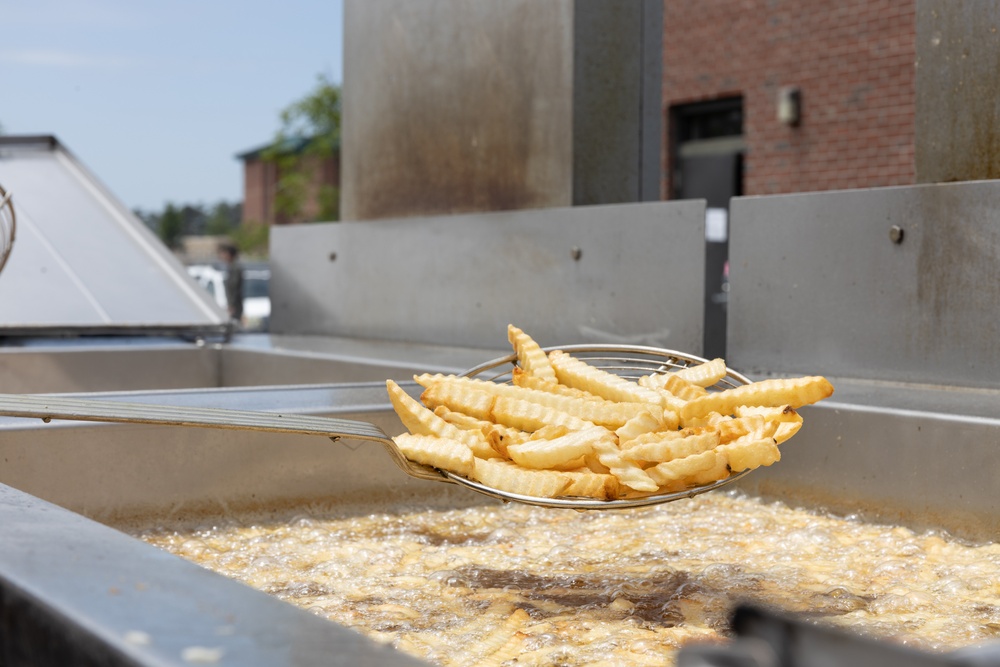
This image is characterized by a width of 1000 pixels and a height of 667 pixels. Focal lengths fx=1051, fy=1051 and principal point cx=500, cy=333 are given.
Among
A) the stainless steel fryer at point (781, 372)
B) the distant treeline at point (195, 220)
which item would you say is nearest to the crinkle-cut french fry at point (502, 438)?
the stainless steel fryer at point (781, 372)

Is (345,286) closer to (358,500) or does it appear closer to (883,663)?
(358,500)

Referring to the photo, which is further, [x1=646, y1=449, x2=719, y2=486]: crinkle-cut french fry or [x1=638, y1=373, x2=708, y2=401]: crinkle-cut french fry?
[x1=638, y1=373, x2=708, y2=401]: crinkle-cut french fry

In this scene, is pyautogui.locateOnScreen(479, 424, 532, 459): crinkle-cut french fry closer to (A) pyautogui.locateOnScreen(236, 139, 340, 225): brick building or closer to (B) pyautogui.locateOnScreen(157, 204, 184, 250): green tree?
(A) pyautogui.locateOnScreen(236, 139, 340, 225): brick building

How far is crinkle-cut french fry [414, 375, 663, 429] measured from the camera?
184 cm

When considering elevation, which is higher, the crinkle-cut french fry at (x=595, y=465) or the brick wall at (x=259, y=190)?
the brick wall at (x=259, y=190)


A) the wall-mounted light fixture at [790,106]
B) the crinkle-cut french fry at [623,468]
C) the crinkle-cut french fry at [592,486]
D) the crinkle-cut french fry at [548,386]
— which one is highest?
the wall-mounted light fixture at [790,106]

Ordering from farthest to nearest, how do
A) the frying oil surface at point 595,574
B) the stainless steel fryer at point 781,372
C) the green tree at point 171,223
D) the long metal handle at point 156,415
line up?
1. the green tree at point 171,223
2. the stainless steel fryer at point 781,372
3. the frying oil surface at point 595,574
4. the long metal handle at point 156,415

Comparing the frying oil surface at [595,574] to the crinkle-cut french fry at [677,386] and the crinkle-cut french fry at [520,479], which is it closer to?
the crinkle-cut french fry at [520,479]

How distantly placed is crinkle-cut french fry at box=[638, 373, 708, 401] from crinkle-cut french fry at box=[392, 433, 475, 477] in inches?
16.5

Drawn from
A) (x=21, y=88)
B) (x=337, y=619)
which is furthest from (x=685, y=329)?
(x=21, y=88)

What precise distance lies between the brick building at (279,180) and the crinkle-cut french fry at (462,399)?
1124 inches

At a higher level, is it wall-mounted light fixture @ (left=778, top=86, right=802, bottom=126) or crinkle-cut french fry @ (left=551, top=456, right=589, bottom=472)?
wall-mounted light fixture @ (left=778, top=86, right=802, bottom=126)

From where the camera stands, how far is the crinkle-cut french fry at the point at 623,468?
5.45 ft

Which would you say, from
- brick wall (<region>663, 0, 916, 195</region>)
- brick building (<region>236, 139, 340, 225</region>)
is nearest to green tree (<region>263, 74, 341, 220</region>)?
brick building (<region>236, 139, 340, 225</region>)
